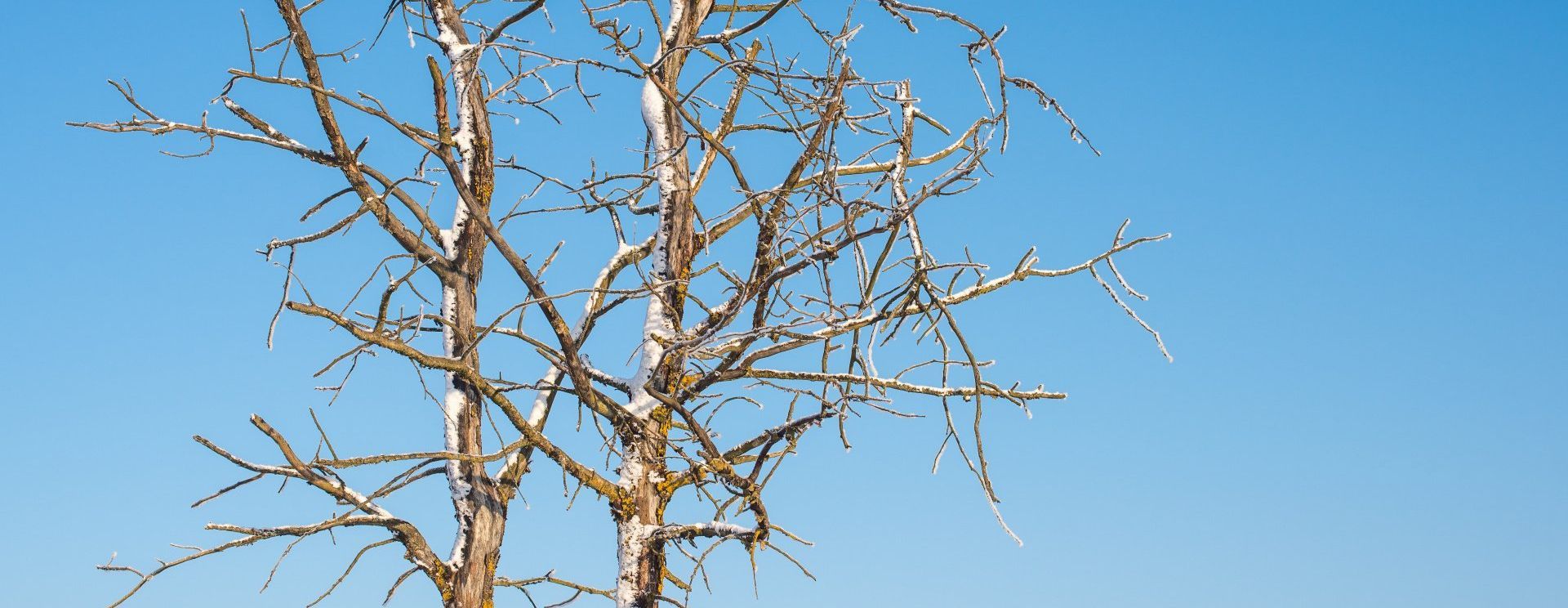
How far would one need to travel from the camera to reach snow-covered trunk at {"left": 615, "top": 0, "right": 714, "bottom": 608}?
533cm

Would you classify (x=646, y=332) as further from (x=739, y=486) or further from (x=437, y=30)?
(x=437, y=30)

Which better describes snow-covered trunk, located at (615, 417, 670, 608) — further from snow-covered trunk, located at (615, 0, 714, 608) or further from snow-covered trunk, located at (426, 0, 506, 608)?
snow-covered trunk, located at (426, 0, 506, 608)

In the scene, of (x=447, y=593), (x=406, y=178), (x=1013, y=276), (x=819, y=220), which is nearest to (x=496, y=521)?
(x=447, y=593)

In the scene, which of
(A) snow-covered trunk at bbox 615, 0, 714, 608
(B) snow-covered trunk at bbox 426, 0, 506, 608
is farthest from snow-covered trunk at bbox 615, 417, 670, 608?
(B) snow-covered trunk at bbox 426, 0, 506, 608

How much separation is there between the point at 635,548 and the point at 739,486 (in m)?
0.52

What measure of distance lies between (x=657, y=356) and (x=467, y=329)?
37.5 inches

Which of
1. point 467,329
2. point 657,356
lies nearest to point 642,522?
point 657,356

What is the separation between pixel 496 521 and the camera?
563cm

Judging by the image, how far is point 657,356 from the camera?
5.42m

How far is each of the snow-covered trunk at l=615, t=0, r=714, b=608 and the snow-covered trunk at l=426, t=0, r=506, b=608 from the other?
658mm

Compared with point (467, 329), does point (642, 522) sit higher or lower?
lower

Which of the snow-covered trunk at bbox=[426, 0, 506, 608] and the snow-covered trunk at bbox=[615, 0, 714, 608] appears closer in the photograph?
the snow-covered trunk at bbox=[615, 0, 714, 608]

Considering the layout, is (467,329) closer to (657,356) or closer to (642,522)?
(657,356)

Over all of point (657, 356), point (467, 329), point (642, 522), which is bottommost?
point (642, 522)
